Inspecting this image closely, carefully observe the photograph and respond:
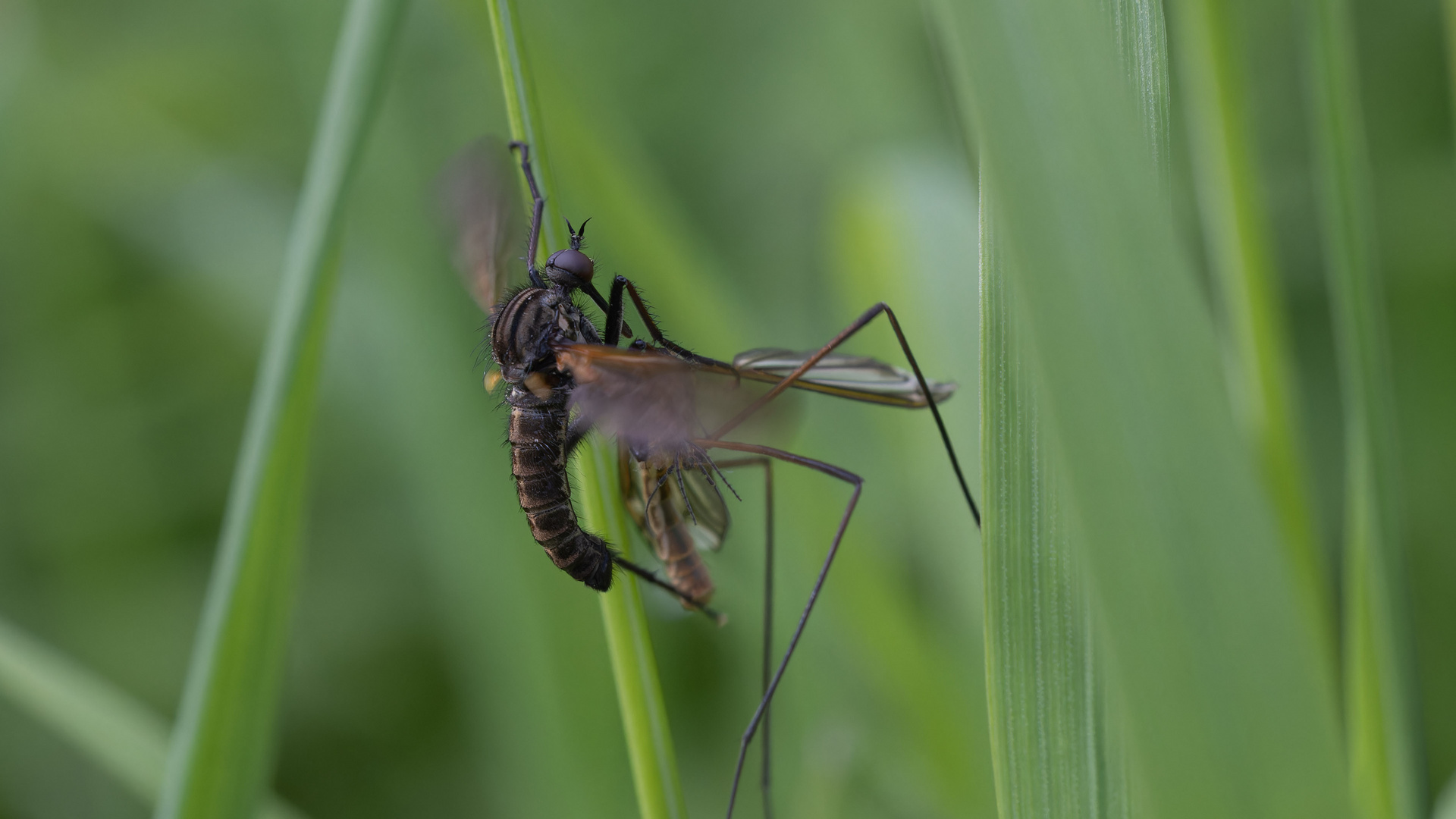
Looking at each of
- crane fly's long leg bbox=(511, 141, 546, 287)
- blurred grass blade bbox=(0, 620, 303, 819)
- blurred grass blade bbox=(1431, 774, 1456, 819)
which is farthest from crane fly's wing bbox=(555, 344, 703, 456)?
blurred grass blade bbox=(1431, 774, 1456, 819)

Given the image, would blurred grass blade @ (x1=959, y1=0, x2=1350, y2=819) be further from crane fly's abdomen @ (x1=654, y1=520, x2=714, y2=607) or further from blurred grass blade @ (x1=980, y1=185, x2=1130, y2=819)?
crane fly's abdomen @ (x1=654, y1=520, x2=714, y2=607)

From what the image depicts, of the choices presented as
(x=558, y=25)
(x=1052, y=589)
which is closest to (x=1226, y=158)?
(x=1052, y=589)

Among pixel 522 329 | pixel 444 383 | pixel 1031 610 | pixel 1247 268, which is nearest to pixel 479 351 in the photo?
pixel 444 383

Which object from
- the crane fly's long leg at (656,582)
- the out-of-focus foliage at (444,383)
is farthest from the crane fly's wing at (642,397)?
the out-of-focus foliage at (444,383)

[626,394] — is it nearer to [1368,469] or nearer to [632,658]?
[632,658]

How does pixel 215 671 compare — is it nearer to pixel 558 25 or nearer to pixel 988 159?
pixel 988 159
